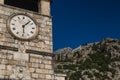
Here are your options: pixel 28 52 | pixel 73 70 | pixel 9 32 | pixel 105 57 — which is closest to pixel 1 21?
pixel 9 32

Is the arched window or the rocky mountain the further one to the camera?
the rocky mountain

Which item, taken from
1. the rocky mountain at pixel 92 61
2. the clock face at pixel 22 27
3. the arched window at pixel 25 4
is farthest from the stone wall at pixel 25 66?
the rocky mountain at pixel 92 61

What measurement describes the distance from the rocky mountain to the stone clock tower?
38.9 metres

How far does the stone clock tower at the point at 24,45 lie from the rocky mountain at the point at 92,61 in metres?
38.9

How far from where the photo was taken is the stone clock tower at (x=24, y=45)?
1634 centimetres

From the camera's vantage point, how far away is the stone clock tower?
1634 centimetres

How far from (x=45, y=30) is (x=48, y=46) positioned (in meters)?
0.92

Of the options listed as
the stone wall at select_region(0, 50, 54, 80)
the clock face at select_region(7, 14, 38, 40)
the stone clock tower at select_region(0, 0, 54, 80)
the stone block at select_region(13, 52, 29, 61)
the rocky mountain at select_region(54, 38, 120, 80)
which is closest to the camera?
the stone wall at select_region(0, 50, 54, 80)

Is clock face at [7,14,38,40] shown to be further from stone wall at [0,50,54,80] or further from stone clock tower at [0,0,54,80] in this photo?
stone wall at [0,50,54,80]

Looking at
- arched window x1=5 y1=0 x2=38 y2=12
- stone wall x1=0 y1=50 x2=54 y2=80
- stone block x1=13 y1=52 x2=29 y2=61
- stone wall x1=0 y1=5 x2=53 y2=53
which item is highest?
arched window x1=5 y1=0 x2=38 y2=12

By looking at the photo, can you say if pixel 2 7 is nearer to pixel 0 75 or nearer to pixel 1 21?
pixel 1 21

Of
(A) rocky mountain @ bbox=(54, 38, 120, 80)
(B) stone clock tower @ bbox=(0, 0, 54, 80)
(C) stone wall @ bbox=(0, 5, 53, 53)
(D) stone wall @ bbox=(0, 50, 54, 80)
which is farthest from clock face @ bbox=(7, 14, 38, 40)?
(A) rocky mountain @ bbox=(54, 38, 120, 80)

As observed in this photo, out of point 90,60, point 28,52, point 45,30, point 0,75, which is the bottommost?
point 0,75

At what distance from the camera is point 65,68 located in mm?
67750
